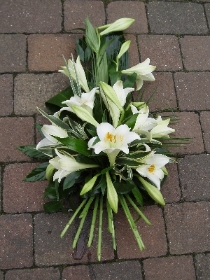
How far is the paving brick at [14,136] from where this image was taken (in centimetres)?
182

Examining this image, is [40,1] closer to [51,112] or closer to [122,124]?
[51,112]

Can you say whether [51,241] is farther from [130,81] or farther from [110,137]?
[130,81]

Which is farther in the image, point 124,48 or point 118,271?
point 124,48

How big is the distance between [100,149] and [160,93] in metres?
0.65

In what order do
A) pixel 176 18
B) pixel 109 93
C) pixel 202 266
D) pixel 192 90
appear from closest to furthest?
pixel 109 93, pixel 202 266, pixel 192 90, pixel 176 18

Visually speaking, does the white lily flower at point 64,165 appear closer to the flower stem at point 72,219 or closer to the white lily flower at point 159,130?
the flower stem at point 72,219

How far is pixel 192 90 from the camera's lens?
2.02 metres

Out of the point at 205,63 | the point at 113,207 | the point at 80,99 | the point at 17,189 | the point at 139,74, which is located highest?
the point at 205,63

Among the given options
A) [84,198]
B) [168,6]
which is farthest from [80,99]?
[168,6]

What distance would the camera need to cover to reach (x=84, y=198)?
1.74 m

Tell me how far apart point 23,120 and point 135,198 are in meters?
0.59

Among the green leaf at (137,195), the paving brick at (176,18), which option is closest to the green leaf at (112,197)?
the green leaf at (137,195)

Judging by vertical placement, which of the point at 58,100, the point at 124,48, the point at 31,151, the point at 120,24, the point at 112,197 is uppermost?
the point at 120,24

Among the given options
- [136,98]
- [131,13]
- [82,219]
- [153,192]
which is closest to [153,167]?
[153,192]
